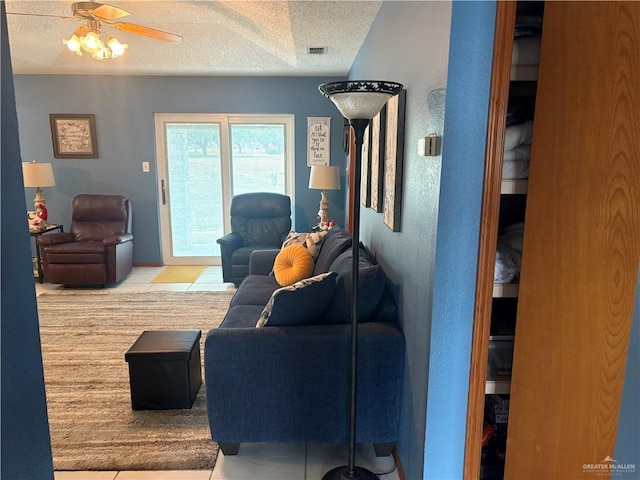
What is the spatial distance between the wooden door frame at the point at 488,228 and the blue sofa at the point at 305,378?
41cm

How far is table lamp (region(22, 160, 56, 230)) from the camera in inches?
185

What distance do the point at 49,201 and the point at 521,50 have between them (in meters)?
5.61

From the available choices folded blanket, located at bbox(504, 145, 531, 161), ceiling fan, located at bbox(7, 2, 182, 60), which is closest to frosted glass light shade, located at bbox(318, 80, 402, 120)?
folded blanket, located at bbox(504, 145, 531, 161)

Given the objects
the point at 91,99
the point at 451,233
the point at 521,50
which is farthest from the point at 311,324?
the point at 91,99

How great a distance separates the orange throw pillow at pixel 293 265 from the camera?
287 centimetres

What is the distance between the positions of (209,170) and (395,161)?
12.7ft

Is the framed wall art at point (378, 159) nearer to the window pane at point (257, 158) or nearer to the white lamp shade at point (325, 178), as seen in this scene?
the white lamp shade at point (325, 178)

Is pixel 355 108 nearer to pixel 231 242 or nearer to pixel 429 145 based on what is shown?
pixel 429 145

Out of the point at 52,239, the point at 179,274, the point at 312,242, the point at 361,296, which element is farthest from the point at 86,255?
the point at 361,296

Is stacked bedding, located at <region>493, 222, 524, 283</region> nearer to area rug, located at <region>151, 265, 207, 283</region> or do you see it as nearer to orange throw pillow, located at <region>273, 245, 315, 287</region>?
orange throw pillow, located at <region>273, 245, 315, 287</region>

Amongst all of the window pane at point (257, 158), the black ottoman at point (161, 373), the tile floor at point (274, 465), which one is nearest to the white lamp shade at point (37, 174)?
the window pane at point (257, 158)

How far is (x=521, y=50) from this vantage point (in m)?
1.49

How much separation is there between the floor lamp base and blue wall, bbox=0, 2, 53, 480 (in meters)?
1.16

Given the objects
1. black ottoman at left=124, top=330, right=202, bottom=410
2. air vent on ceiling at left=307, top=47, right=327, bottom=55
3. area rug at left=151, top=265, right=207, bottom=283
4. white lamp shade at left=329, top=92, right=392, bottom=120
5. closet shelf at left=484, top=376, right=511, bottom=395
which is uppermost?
air vent on ceiling at left=307, top=47, right=327, bottom=55
